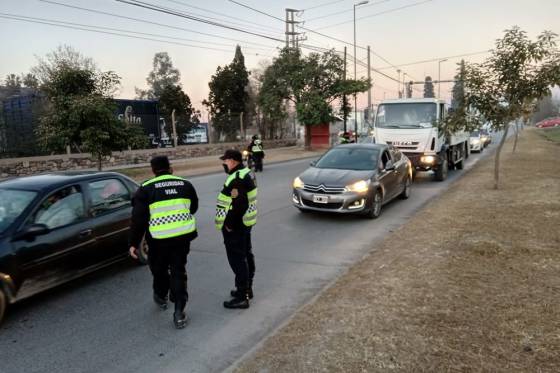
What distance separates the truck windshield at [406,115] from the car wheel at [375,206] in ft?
18.1

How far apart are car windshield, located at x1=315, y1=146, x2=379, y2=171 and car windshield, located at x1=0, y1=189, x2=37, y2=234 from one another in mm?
6251

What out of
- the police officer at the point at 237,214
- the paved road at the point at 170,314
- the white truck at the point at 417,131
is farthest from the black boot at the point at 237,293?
the white truck at the point at 417,131

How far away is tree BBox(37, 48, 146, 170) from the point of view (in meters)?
15.1

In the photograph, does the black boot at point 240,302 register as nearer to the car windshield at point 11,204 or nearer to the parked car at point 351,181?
Answer: the car windshield at point 11,204

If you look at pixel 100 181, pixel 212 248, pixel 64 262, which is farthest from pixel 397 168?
pixel 64 262

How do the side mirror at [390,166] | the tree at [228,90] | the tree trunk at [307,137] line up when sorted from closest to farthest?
1. the side mirror at [390,166]
2. the tree trunk at [307,137]
3. the tree at [228,90]

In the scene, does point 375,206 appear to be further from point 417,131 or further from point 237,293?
point 417,131

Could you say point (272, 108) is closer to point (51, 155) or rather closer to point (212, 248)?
point (51, 155)

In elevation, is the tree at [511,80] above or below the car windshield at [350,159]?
above

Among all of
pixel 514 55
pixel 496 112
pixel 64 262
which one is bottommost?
pixel 64 262

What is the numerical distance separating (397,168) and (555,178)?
581 centimetres

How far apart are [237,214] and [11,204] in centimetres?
Result: 260

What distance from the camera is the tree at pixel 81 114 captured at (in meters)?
15.1

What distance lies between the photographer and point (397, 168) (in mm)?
10328
